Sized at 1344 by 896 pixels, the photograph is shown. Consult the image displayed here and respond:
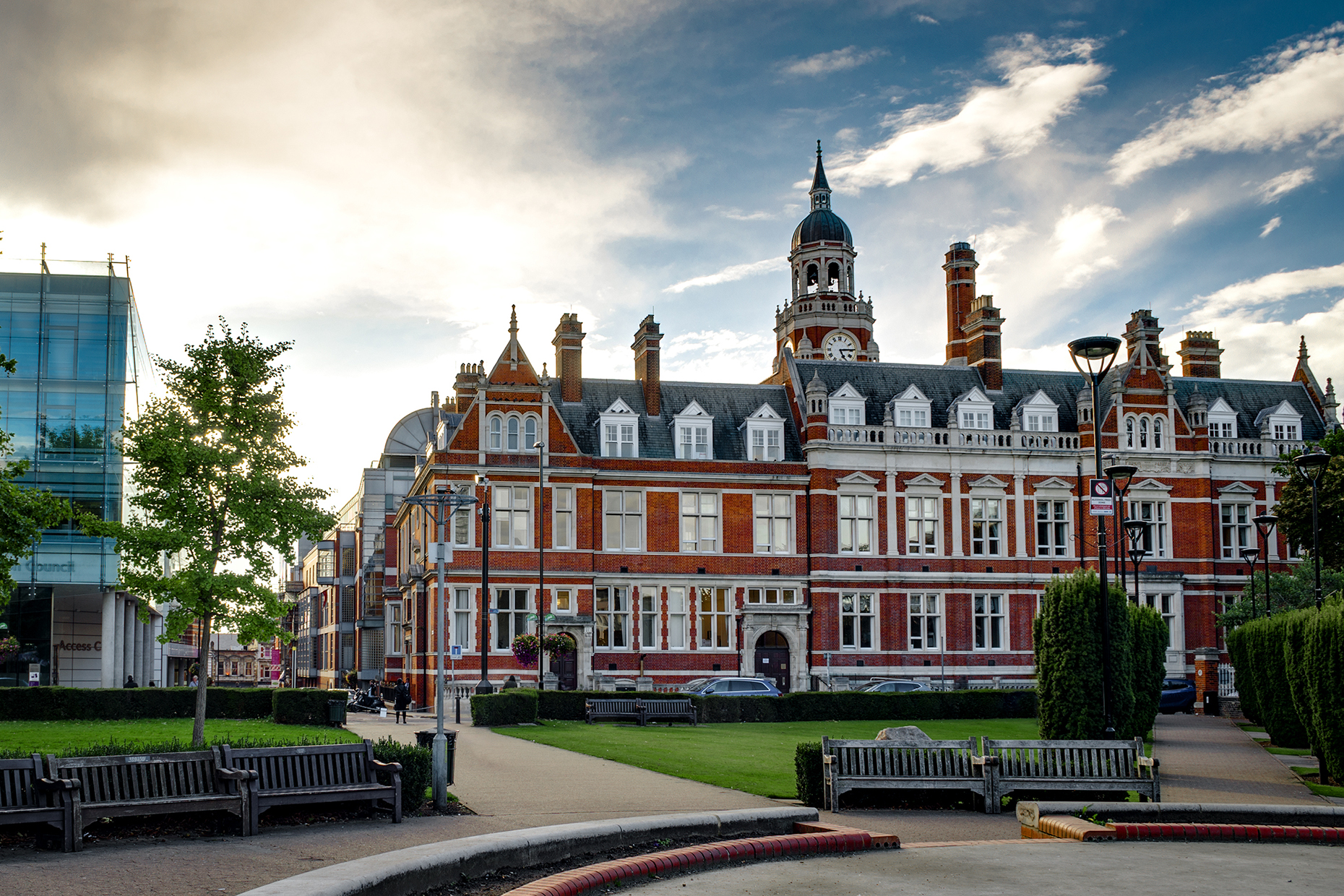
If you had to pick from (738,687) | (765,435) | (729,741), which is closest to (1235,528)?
(765,435)

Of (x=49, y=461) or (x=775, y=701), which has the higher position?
(x=49, y=461)

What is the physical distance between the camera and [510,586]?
48062mm

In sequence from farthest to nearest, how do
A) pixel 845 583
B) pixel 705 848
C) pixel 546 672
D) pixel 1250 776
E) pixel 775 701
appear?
pixel 845 583, pixel 546 672, pixel 775 701, pixel 1250 776, pixel 705 848

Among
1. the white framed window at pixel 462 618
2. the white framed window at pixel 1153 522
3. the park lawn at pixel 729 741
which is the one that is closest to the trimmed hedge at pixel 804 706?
the park lawn at pixel 729 741

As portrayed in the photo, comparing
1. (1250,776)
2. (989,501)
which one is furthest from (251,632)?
(989,501)

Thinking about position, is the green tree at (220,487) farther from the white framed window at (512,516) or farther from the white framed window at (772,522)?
the white framed window at (772,522)

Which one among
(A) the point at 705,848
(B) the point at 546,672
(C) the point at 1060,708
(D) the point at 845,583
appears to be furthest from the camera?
(D) the point at 845,583

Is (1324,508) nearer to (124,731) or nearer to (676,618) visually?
(676,618)

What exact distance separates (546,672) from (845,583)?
43.3 feet

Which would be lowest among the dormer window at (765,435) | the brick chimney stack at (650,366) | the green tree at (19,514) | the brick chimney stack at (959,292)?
the green tree at (19,514)

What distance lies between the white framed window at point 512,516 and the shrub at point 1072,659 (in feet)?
97.1

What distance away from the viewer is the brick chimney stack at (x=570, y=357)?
2042 inches

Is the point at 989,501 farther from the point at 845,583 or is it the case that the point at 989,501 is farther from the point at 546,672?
the point at 546,672

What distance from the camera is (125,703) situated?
34.7 metres
